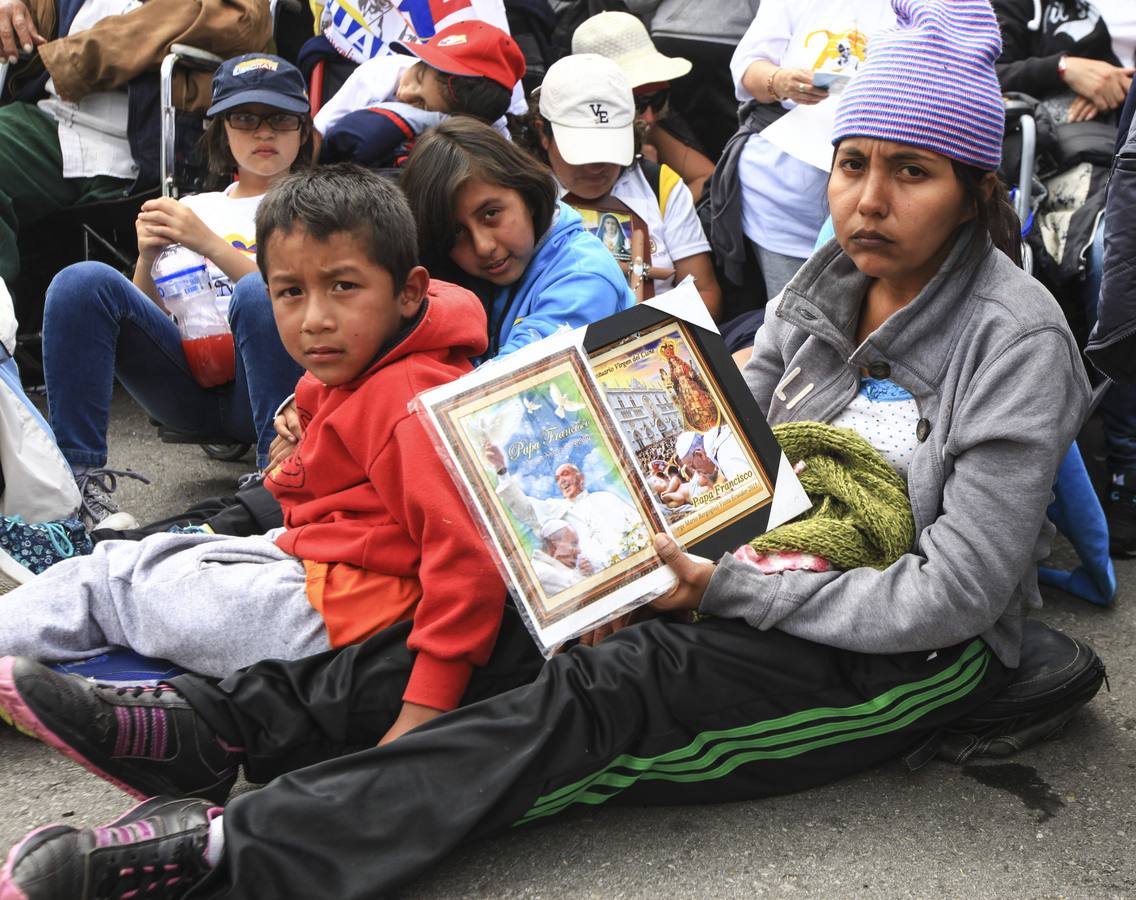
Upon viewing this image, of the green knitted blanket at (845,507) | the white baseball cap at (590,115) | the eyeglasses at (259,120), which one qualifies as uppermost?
the eyeglasses at (259,120)

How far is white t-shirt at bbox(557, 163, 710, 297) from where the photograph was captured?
12.7 feet

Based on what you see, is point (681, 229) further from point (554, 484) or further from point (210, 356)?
point (554, 484)

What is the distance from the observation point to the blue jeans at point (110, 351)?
3.23 m

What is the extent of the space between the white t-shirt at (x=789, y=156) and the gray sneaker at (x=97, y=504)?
2061mm

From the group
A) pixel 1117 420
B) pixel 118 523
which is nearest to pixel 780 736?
pixel 1117 420

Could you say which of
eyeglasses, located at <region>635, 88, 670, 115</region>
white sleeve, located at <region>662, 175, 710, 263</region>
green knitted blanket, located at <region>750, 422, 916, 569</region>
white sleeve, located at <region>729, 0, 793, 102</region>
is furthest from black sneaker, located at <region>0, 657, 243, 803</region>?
eyeglasses, located at <region>635, 88, 670, 115</region>

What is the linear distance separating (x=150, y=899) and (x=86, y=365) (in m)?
1.90

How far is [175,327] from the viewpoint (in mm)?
3521

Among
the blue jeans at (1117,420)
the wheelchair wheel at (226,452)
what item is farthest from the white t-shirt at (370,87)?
the blue jeans at (1117,420)

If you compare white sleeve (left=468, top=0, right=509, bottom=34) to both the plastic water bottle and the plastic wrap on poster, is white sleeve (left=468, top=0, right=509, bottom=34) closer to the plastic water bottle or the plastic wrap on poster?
the plastic water bottle

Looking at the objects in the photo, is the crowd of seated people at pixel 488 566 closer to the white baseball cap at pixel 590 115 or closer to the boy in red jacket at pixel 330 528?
the boy in red jacket at pixel 330 528

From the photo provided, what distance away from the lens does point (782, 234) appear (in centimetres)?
376

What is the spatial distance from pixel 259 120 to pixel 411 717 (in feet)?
7.67

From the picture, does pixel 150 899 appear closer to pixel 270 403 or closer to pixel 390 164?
pixel 270 403
